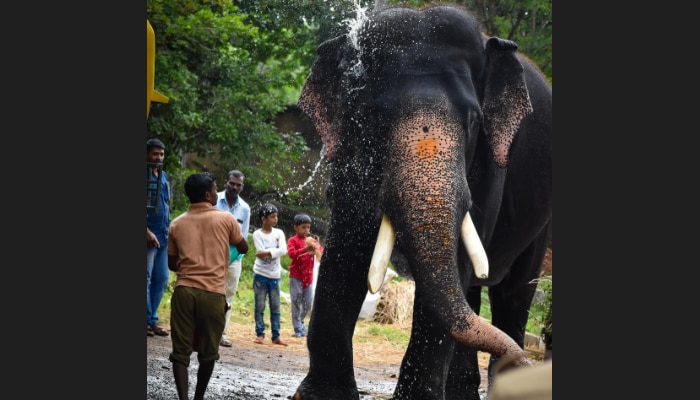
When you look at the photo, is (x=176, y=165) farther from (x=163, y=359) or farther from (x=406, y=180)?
(x=406, y=180)

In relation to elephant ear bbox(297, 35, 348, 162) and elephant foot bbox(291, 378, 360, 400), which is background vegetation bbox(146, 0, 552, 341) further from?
elephant foot bbox(291, 378, 360, 400)

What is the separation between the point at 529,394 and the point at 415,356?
2.66m

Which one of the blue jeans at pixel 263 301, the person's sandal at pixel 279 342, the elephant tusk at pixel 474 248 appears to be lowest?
the person's sandal at pixel 279 342

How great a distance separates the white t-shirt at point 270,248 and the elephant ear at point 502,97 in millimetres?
1290

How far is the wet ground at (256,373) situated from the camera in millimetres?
5371

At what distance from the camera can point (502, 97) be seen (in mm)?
5520

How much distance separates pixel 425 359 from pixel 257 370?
137cm

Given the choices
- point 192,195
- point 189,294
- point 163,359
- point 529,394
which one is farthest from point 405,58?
point 529,394

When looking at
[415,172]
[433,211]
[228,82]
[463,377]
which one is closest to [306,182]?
[228,82]

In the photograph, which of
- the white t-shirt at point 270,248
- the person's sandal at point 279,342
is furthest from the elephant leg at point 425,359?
the person's sandal at point 279,342

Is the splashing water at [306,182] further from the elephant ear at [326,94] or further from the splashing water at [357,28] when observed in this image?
the splashing water at [357,28]

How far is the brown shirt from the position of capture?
16.5 feet

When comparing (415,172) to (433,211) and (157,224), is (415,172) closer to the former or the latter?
(433,211)

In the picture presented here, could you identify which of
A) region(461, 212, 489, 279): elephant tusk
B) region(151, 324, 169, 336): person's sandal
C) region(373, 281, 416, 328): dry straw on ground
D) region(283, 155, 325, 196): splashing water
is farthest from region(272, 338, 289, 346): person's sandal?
region(461, 212, 489, 279): elephant tusk
